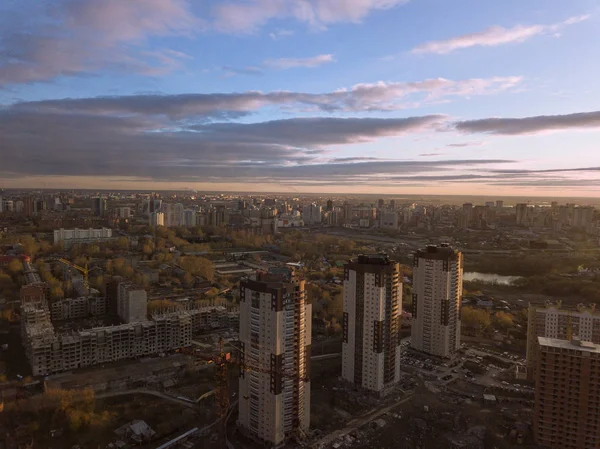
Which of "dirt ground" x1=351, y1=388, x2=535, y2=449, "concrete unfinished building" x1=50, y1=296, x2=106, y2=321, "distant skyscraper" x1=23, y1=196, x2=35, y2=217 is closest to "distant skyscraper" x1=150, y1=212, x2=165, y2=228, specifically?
"distant skyscraper" x1=23, y1=196, x2=35, y2=217

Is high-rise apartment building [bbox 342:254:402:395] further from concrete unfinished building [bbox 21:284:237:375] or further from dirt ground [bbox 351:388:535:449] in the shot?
concrete unfinished building [bbox 21:284:237:375]

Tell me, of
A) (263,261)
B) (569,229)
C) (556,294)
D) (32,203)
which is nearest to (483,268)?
(556,294)

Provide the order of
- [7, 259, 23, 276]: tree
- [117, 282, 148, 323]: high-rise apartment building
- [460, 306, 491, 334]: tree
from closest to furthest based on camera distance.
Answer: [117, 282, 148, 323]: high-rise apartment building → [460, 306, 491, 334]: tree → [7, 259, 23, 276]: tree

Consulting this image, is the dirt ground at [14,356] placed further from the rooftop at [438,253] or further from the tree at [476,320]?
the tree at [476,320]

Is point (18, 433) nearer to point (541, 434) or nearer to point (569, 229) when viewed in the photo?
point (541, 434)

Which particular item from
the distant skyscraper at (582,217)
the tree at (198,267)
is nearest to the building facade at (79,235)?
the tree at (198,267)
